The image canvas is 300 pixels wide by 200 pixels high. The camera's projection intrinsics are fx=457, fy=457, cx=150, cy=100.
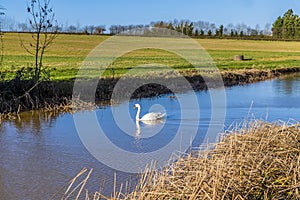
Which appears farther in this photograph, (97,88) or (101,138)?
(97,88)

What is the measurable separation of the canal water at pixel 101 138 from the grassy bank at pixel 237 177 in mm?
924

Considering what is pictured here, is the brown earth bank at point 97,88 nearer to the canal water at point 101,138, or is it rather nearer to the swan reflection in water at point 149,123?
the canal water at point 101,138

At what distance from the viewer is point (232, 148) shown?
17.8 ft

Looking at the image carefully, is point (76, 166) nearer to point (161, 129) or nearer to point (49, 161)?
point (49, 161)

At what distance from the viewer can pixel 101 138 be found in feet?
29.9

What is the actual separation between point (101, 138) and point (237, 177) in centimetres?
Result: 509

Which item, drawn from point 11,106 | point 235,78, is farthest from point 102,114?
point 235,78

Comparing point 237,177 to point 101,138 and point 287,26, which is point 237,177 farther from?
point 287,26

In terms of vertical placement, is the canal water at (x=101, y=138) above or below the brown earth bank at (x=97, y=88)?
below

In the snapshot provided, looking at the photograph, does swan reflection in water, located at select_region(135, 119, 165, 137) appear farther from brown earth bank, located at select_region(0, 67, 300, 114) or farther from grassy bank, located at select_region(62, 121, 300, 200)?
grassy bank, located at select_region(62, 121, 300, 200)

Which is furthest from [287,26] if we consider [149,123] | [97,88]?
[149,123]

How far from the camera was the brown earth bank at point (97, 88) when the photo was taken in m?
12.2

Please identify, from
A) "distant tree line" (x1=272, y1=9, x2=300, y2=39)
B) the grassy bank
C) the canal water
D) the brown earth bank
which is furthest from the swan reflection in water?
"distant tree line" (x1=272, y1=9, x2=300, y2=39)

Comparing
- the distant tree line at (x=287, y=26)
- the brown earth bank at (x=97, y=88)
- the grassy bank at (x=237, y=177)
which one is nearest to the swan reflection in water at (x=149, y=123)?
the brown earth bank at (x=97, y=88)
